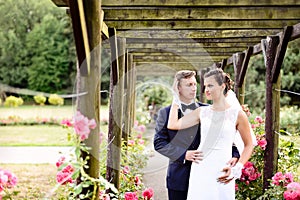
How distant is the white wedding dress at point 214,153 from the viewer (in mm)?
3264

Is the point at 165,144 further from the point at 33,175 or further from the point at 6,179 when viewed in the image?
the point at 33,175

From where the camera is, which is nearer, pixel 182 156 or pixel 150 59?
pixel 182 156

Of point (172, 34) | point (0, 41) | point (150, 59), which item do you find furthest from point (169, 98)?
point (172, 34)

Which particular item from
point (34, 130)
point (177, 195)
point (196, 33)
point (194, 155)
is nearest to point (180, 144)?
point (194, 155)

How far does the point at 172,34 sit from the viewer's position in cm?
530

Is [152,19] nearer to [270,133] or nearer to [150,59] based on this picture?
[270,133]

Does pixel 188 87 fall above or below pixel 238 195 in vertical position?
above

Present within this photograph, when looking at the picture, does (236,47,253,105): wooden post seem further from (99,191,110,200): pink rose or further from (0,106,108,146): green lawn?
(0,106,108,146): green lawn

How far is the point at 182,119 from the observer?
11.0ft

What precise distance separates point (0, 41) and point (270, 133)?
23.8 meters

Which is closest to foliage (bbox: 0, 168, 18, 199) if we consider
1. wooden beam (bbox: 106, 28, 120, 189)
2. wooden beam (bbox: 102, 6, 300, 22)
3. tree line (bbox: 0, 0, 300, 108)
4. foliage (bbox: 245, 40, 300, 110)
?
wooden beam (bbox: 102, 6, 300, 22)

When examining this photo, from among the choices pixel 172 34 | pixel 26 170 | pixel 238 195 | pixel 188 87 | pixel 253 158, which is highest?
pixel 172 34

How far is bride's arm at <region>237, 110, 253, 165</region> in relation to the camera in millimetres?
3179

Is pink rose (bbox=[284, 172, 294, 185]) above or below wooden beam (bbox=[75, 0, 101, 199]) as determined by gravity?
below
